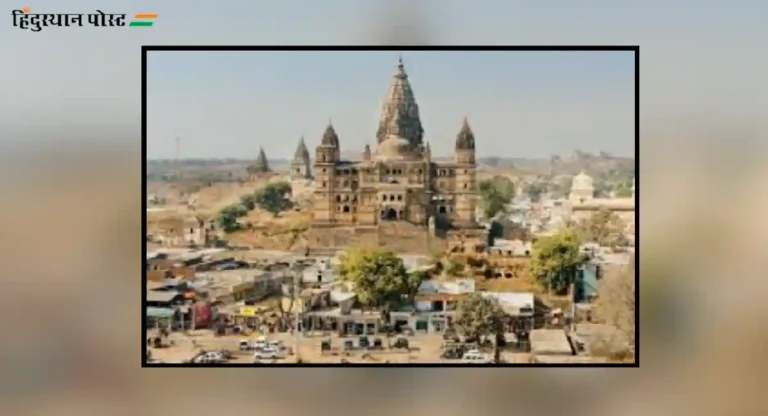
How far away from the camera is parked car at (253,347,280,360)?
1805 millimetres

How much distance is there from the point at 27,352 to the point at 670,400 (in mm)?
1562

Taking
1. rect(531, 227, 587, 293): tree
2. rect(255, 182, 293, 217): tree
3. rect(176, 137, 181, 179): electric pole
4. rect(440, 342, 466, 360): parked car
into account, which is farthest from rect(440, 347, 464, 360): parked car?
rect(176, 137, 181, 179): electric pole

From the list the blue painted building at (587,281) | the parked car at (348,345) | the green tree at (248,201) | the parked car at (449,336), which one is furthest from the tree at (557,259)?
the green tree at (248,201)

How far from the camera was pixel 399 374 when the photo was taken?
181 cm

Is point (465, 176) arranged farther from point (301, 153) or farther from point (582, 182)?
point (301, 153)

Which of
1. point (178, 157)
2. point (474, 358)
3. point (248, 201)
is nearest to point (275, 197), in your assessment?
point (248, 201)

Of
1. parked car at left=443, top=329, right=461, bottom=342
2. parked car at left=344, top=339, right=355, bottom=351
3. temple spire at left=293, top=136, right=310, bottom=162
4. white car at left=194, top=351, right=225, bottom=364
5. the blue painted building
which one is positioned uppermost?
temple spire at left=293, top=136, right=310, bottom=162

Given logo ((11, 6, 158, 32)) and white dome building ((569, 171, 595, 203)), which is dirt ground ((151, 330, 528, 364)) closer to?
white dome building ((569, 171, 595, 203))

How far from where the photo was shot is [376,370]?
181 cm

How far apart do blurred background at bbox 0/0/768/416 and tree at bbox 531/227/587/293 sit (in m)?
0.17

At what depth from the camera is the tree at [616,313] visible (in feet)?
5.93

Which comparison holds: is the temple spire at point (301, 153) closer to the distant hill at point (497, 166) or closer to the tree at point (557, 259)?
the distant hill at point (497, 166)

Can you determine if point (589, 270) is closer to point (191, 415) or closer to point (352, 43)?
point (352, 43)

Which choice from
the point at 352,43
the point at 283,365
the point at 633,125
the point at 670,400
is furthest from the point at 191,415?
the point at 633,125
